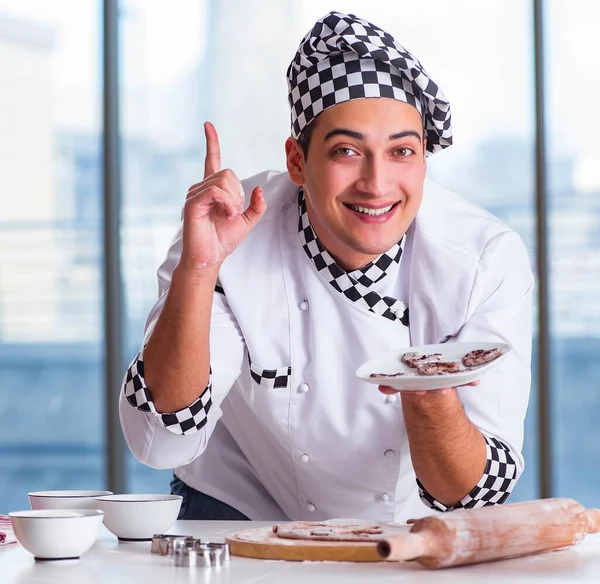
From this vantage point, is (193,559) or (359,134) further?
(359,134)

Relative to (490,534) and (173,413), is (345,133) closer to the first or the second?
(173,413)

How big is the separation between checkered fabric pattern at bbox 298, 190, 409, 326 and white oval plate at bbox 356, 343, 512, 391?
1.10 feet

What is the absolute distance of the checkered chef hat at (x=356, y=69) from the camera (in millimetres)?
1740

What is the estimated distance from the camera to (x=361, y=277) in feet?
6.03

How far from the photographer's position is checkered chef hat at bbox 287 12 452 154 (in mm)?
1740

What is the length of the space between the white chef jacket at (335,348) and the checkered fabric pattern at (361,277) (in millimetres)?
12

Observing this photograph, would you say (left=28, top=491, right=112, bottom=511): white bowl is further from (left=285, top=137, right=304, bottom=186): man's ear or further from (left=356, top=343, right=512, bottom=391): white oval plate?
(left=285, top=137, right=304, bottom=186): man's ear

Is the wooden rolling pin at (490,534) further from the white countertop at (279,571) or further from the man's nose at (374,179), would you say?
the man's nose at (374,179)

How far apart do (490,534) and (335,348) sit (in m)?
0.73

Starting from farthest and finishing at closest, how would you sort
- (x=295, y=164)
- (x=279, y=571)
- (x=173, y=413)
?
(x=295, y=164) < (x=173, y=413) < (x=279, y=571)

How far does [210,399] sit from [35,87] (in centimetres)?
248

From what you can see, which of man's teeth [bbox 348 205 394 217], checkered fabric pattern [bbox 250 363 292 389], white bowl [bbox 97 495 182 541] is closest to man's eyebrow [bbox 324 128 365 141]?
man's teeth [bbox 348 205 394 217]

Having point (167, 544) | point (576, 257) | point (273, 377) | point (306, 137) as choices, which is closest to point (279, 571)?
point (167, 544)

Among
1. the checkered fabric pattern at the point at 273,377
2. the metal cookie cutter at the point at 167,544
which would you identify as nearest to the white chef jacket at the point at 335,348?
the checkered fabric pattern at the point at 273,377
